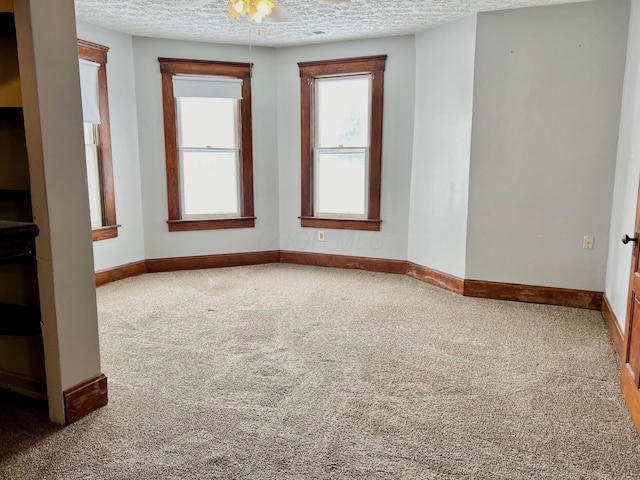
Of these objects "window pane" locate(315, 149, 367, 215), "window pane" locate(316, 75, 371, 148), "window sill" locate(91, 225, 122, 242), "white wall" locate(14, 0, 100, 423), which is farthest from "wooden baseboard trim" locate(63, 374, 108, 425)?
"window pane" locate(316, 75, 371, 148)

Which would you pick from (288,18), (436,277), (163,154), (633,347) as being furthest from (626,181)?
(163,154)

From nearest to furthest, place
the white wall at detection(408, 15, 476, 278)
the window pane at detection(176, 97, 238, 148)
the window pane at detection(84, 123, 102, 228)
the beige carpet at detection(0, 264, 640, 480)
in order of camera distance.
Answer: the beige carpet at detection(0, 264, 640, 480) < the white wall at detection(408, 15, 476, 278) < the window pane at detection(84, 123, 102, 228) < the window pane at detection(176, 97, 238, 148)

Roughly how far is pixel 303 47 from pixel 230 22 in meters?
1.16

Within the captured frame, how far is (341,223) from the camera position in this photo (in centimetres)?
553

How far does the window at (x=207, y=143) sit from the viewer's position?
5.21m

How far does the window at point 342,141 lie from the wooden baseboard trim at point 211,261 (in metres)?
0.69

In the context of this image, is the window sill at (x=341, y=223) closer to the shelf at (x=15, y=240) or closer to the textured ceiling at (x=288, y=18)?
the textured ceiling at (x=288, y=18)

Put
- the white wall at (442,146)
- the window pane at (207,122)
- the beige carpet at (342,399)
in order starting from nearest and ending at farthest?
the beige carpet at (342,399) → the white wall at (442,146) → the window pane at (207,122)

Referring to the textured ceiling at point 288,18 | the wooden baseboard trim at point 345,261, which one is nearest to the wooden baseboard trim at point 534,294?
the wooden baseboard trim at point 345,261

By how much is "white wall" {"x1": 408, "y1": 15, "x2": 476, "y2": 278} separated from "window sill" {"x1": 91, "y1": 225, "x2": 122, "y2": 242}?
3.15 meters

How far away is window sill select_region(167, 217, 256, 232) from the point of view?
5387mm

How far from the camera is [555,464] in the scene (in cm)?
196

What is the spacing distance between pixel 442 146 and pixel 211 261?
2918 mm

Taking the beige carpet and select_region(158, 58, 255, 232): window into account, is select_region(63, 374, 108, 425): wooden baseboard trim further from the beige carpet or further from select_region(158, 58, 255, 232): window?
select_region(158, 58, 255, 232): window
